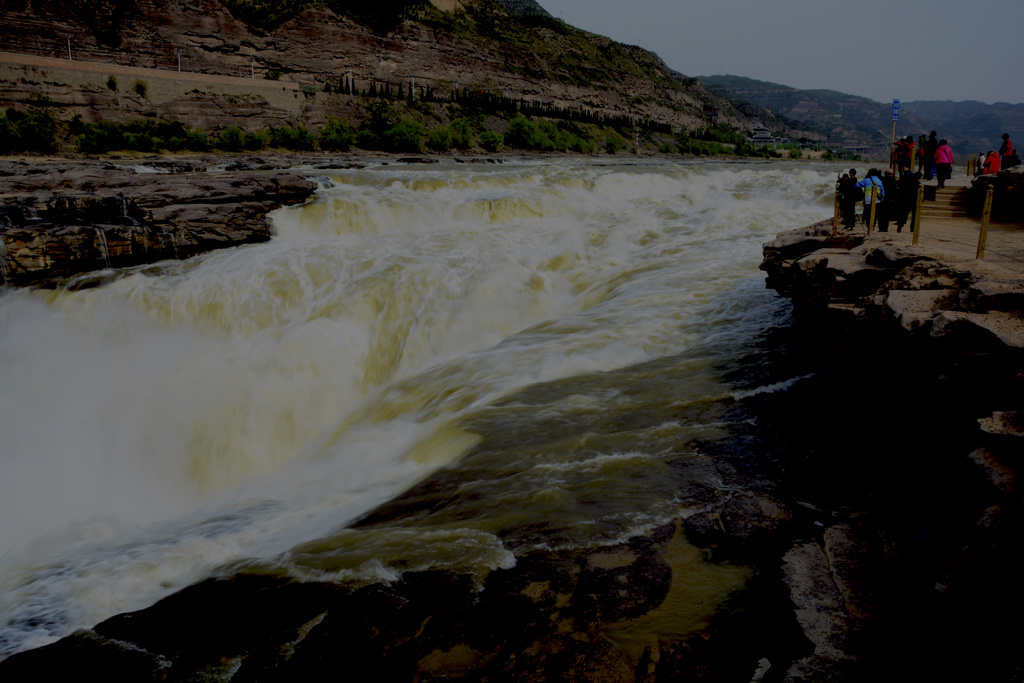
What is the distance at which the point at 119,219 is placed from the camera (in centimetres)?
1258

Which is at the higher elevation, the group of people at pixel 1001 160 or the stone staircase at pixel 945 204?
the group of people at pixel 1001 160

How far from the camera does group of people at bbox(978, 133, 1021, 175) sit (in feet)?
51.3

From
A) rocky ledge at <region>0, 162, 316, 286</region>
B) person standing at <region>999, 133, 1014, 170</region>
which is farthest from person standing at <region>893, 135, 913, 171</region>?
rocky ledge at <region>0, 162, 316, 286</region>

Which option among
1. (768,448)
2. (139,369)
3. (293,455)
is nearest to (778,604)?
(768,448)

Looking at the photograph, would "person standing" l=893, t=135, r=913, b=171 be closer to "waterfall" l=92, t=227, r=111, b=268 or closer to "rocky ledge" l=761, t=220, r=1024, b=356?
"rocky ledge" l=761, t=220, r=1024, b=356

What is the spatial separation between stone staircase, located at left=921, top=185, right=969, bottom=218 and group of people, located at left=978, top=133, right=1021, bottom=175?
10.9 ft

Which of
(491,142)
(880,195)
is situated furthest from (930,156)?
(491,142)

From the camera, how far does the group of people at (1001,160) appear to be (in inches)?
615

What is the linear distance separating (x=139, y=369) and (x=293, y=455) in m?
3.55

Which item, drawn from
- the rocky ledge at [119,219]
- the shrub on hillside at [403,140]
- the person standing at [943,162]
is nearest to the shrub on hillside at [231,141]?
the shrub on hillside at [403,140]

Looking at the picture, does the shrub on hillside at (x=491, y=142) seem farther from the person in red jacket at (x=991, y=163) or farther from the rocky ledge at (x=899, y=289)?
the rocky ledge at (x=899, y=289)

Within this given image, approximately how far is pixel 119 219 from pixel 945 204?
16532 mm

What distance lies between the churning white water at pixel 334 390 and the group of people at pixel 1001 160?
4.87 meters

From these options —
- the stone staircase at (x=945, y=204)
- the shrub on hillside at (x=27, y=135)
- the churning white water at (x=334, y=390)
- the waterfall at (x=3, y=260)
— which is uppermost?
the shrub on hillside at (x=27, y=135)
